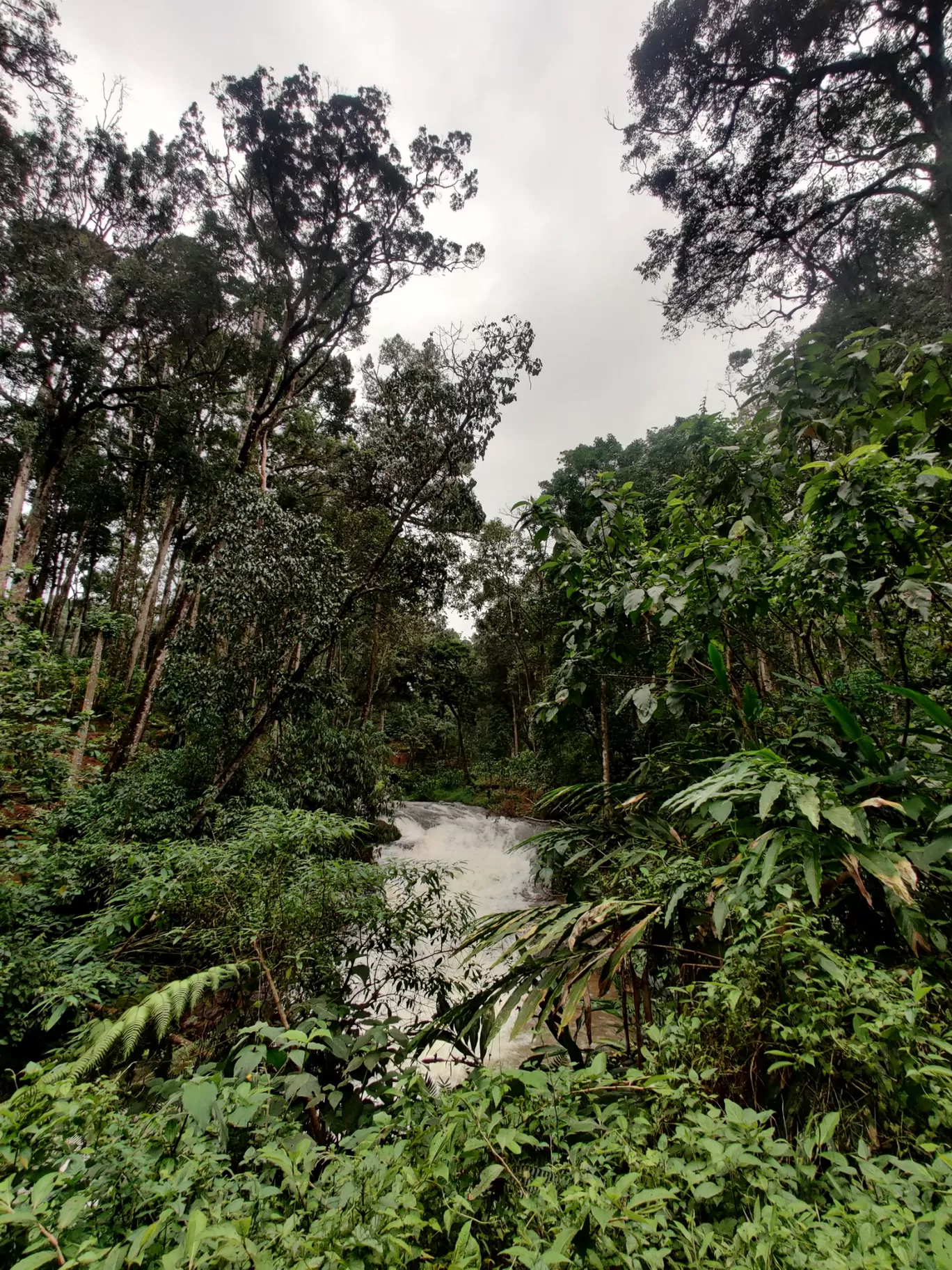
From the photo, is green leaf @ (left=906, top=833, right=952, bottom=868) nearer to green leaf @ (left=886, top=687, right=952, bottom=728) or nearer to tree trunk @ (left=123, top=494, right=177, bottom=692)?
green leaf @ (left=886, top=687, right=952, bottom=728)

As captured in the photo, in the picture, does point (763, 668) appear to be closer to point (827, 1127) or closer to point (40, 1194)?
point (827, 1127)

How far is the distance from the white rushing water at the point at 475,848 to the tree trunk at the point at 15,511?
7654 millimetres

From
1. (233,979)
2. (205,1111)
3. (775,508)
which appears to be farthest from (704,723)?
(233,979)

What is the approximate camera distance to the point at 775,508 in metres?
2.68

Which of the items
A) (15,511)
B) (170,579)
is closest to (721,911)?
(15,511)

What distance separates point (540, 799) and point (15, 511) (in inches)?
350

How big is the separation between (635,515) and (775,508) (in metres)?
0.73

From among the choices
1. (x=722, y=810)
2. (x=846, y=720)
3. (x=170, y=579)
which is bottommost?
(x=722, y=810)

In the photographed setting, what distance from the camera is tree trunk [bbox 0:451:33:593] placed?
7.38m

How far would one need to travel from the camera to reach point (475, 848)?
36.3 ft

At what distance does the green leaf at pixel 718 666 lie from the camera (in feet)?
6.79

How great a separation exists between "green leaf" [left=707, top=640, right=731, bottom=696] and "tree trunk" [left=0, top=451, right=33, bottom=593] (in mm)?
9560

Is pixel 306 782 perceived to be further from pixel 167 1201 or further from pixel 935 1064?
pixel 935 1064

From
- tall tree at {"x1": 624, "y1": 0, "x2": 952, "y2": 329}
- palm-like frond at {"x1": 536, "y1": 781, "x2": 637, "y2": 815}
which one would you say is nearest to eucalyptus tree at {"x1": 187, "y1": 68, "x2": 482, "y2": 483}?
tall tree at {"x1": 624, "y1": 0, "x2": 952, "y2": 329}
